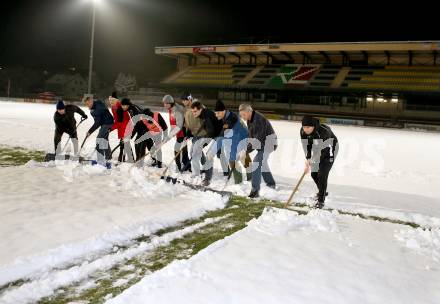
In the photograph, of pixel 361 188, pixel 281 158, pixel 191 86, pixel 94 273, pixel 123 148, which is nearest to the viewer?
pixel 94 273

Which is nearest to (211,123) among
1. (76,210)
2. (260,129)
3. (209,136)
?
(209,136)

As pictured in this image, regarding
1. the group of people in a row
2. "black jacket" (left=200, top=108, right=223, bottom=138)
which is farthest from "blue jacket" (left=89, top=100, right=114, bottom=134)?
"black jacket" (left=200, top=108, right=223, bottom=138)

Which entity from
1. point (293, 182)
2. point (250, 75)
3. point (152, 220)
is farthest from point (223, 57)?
point (152, 220)

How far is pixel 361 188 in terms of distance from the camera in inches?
316

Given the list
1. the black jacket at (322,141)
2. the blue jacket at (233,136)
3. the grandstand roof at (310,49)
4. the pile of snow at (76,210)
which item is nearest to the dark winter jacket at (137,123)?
the pile of snow at (76,210)

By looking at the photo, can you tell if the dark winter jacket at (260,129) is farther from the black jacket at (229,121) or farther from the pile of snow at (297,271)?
the pile of snow at (297,271)

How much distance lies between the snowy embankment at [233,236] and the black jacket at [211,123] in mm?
951

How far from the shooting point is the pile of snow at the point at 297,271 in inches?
127

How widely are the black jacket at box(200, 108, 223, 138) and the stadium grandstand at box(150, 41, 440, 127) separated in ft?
86.3

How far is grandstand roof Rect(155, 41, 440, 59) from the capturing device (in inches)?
1390

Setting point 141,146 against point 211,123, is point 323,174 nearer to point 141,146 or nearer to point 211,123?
point 211,123

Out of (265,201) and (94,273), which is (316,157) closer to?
(265,201)

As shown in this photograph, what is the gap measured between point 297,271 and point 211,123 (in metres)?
3.98

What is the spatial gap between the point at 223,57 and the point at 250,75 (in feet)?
15.9
